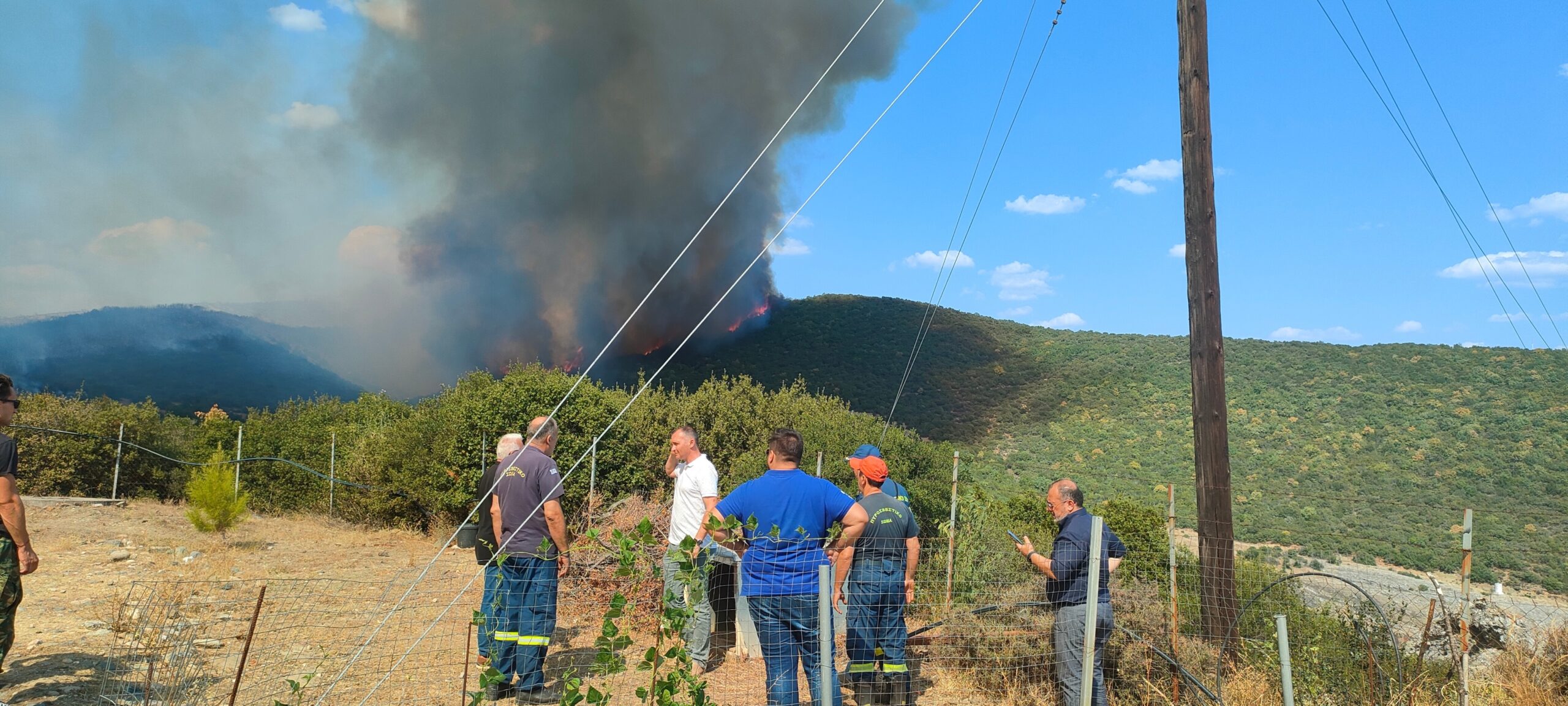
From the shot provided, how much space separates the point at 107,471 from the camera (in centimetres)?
1553

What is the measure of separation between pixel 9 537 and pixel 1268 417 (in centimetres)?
3747

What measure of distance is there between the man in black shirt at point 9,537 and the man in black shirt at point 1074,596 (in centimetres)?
518

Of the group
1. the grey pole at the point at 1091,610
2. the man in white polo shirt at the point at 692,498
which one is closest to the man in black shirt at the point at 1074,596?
the grey pole at the point at 1091,610

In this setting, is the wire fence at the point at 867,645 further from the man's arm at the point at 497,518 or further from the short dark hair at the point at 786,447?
the short dark hair at the point at 786,447

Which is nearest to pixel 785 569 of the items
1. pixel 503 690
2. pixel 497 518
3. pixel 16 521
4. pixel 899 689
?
pixel 899 689

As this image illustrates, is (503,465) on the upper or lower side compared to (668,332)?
lower

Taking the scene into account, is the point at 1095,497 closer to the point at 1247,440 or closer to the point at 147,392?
the point at 1247,440

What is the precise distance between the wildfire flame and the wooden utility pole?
45.2 metres

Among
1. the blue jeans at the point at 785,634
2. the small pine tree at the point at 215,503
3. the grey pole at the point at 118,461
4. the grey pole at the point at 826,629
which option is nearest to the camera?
the grey pole at the point at 826,629

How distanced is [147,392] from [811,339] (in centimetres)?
3404

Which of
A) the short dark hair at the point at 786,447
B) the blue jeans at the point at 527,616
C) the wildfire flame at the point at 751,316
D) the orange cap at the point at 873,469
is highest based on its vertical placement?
the wildfire flame at the point at 751,316

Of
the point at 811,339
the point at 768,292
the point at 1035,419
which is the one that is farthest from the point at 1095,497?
the point at 768,292

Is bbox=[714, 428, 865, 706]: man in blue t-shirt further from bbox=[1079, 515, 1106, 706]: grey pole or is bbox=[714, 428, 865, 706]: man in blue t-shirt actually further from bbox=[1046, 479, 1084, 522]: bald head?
bbox=[1046, 479, 1084, 522]: bald head

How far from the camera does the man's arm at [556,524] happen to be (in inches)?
193
